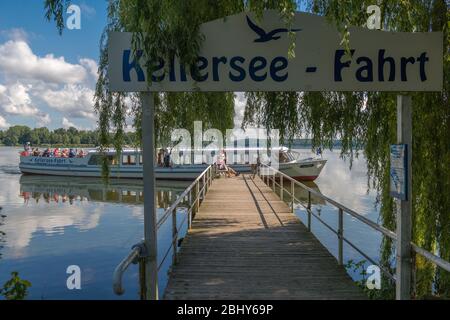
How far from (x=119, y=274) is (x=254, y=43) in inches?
88.9

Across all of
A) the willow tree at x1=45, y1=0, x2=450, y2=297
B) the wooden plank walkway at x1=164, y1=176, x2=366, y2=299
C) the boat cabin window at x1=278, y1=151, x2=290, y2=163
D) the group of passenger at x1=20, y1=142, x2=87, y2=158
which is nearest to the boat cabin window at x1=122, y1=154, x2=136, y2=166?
the group of passenger at x1=20, y1=142, x2=87, y2=158

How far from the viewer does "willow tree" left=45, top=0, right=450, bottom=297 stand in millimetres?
3303

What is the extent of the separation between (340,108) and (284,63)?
2838mm

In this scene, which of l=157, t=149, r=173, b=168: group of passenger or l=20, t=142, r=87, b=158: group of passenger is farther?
l=20, t=142, r=87, b=158: group of passenger

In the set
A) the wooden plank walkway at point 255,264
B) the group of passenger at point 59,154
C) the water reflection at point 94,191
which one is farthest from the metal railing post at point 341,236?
the group of passenger at point 59,154

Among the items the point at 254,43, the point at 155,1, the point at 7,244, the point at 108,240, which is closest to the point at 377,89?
the point at 254,43

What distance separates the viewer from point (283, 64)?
11.1ft

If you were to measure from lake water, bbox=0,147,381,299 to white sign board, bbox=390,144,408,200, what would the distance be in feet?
13.2

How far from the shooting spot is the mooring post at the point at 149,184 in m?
3.48

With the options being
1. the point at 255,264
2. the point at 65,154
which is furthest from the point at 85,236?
the point at 65,154

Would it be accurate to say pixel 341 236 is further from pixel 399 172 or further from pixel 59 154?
pixel 59 154

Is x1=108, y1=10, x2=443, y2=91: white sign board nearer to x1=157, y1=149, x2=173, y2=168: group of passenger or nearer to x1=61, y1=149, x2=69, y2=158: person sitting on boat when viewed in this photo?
x1=157, y1=149, x2=173, y2=168: group of passenger

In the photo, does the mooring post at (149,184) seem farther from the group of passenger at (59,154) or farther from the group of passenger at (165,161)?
the group of passenger at (59,154)
